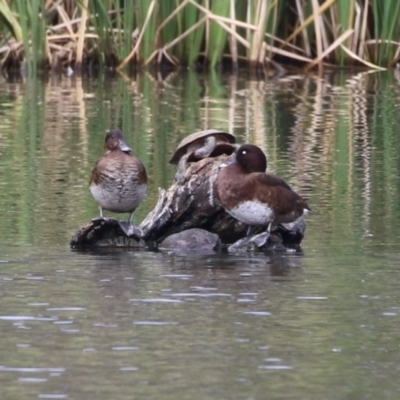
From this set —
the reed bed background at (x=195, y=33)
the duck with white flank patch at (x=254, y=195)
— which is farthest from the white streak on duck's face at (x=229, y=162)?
the reed bed background at (x=195, y=33)

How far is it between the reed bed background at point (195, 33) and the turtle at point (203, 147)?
28.1 feet

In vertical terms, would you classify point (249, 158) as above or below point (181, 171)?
above

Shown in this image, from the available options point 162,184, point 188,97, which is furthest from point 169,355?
point 188,97

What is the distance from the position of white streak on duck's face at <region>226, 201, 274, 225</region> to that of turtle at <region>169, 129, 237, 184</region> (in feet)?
1.95

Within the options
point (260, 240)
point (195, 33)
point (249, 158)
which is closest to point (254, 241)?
point (260, 240)

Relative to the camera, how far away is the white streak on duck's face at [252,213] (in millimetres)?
6703

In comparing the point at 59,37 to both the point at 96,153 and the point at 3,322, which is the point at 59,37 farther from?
the point at 3,322

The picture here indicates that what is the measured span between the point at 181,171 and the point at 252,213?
0.79 meters

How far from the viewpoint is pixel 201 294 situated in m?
5.54

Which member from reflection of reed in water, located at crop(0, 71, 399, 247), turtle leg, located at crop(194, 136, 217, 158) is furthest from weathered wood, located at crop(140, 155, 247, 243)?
reflection of reed in water, located at crop(0, 71, 399, 247)

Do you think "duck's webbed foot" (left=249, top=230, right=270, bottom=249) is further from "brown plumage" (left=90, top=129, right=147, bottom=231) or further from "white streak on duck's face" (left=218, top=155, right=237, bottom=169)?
"brown plumage" (left=90, top=129, right=147, bottom=231)

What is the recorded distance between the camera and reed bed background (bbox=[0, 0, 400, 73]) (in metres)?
16.7

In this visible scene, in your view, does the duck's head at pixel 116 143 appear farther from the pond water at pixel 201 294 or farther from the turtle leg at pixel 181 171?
the pond water at pixel 201 294

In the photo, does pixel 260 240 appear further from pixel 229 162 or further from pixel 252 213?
pixel 229 162
